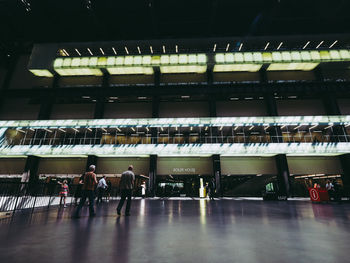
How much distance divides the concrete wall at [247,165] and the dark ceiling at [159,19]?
21.5 metres

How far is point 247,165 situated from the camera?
23766mm

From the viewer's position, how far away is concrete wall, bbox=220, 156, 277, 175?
23.5m

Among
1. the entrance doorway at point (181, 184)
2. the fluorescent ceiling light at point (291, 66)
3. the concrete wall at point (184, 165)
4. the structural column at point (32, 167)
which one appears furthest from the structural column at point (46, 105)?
the fluorescent ceiling light at point (291, 66)

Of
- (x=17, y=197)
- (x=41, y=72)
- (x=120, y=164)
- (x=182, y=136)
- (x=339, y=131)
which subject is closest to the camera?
(x=17, y=197)

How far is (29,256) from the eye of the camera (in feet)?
7.50

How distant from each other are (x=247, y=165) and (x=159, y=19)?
27214 mm

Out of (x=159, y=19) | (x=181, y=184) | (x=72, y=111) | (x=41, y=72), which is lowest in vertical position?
(x=181, y=184)

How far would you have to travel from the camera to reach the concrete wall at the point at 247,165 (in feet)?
77.1

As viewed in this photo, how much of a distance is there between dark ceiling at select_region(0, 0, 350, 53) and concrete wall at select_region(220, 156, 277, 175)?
2150 centimetres

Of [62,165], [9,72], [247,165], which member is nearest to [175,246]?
[247,165]

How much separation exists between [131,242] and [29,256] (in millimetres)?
1376

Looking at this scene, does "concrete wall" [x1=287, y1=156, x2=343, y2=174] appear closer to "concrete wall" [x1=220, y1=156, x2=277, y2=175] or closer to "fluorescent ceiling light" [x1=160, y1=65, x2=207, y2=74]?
"concrete wall" [x1=220, y1=156, x2=277, y2=175]

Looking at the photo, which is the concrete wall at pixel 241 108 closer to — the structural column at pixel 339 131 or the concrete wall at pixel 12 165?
the structural column at pixel 339 131

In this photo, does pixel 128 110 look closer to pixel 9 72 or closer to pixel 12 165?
pixel 12 165
